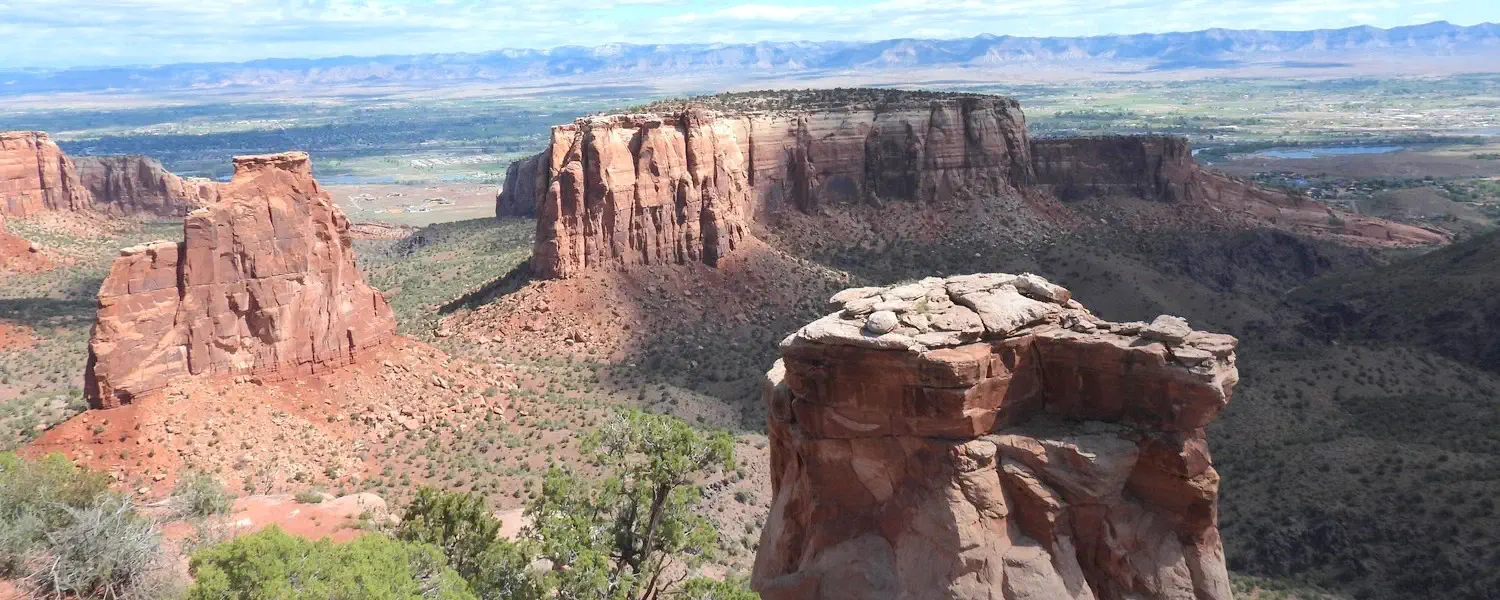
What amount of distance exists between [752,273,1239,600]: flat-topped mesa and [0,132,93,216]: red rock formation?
84.5 m

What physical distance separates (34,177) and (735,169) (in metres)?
63.2

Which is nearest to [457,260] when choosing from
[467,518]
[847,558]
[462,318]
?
[462,318]

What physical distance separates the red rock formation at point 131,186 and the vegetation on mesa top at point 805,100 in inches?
2117

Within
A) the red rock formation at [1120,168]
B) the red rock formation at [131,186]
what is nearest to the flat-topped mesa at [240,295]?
the red rock formation at [1120,168]

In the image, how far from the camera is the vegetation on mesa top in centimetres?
7050

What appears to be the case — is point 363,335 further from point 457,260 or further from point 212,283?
point 457,260

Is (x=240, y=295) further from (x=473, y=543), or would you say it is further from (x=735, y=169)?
(x=735, y=169)

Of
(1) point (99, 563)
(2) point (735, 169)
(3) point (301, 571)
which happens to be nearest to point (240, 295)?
(1) point (99, 563)

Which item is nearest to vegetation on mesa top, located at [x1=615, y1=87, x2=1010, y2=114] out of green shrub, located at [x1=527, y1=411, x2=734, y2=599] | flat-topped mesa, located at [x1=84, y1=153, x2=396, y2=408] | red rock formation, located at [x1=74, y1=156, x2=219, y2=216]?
flat-topped mesa, located at [x1=84, y1=153, x2=396, y2=408]

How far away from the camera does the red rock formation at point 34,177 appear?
274 feet

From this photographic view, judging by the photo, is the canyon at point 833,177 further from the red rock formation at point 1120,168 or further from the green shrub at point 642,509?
the green shrub at point 642,509

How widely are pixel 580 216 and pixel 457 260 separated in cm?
2853

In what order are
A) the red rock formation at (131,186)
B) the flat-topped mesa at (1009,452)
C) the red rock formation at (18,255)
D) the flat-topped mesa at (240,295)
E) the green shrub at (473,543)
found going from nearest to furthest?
the flat-topped mesa at (1009,452) → the green shrub at (473,543) → the flat-topped mesa at (240,295) → the red rock formation at (18,255) → the red rock formation at (131,186)

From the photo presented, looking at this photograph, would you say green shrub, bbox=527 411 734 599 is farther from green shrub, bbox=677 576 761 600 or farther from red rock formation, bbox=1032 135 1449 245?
red rock formation, bbox=1032 135 1449 245
